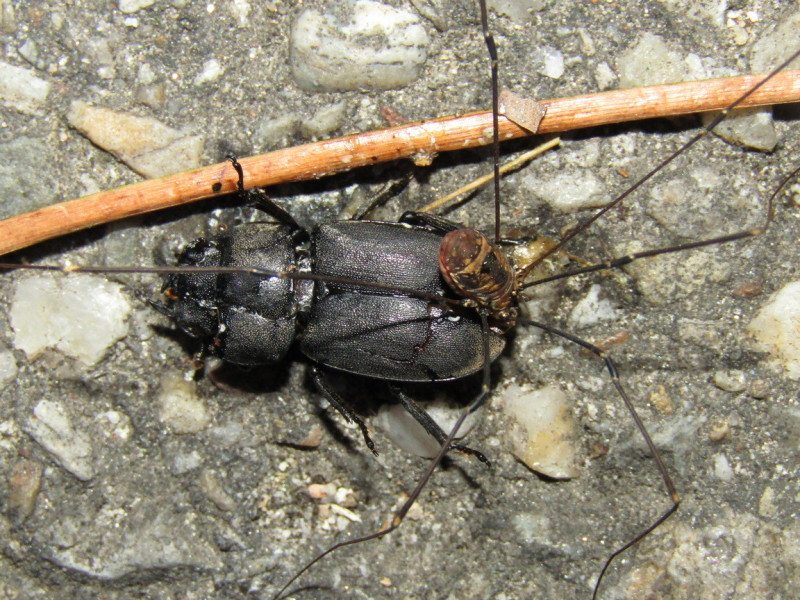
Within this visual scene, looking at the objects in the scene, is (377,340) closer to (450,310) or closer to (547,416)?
(450,310)

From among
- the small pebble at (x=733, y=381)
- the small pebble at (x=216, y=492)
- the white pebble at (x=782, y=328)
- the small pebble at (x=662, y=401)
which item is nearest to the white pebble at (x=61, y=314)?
the small pebble at (x=216, y=492)

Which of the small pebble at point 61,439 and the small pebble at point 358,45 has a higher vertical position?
the small pebble at point 358,45

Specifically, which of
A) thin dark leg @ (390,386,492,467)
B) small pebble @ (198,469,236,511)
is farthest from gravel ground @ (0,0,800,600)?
thin dark leg @ (390,386,492,467)

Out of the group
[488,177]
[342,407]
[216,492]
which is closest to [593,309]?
[488,177]

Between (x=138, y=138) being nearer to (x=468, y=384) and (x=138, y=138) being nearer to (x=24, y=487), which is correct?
(x=24, y=487)

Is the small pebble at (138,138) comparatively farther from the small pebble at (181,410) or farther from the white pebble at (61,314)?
the small pebble at (181,410)

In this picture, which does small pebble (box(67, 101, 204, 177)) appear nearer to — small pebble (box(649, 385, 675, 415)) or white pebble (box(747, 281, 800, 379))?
small pebble (box(649, 385, 675, 415))
